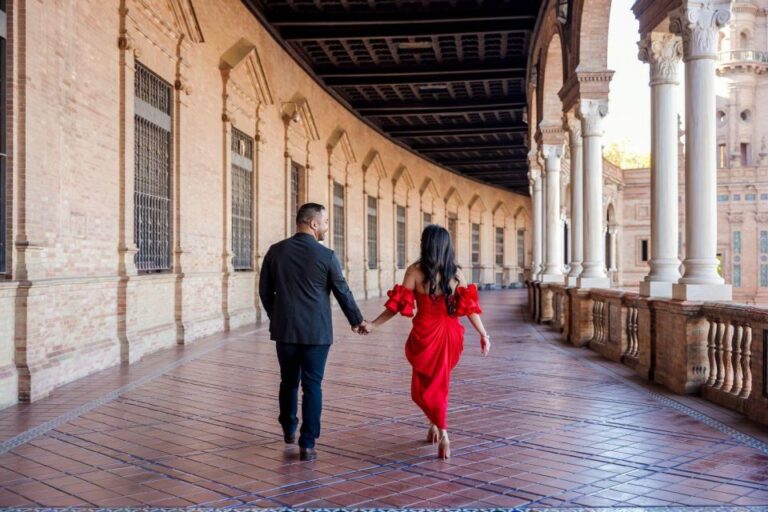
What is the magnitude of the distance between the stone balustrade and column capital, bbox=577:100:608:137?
307 centimetres

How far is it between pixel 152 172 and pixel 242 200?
499 centimetres

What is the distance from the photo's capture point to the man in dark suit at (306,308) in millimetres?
5562

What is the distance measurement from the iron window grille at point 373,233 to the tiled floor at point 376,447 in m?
20.9

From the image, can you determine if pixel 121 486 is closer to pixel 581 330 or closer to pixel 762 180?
pixel 581 330

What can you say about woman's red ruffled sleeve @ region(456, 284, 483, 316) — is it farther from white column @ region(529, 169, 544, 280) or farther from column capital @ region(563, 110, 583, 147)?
white column @ region(529, 169, 544, 280)

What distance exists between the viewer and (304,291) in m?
5.61

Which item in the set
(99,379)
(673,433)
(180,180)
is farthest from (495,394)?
(180,180)

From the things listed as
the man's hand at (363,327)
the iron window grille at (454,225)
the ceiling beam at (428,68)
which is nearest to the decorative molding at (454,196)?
the iron window grille at (454,225)

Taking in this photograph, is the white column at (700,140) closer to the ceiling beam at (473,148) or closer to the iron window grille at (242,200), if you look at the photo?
the iron window grille at (242,200)

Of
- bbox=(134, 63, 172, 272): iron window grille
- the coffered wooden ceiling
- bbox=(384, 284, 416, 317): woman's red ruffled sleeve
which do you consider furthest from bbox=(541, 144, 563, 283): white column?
bbox=(384, 284, 416, 317): woman's red ruffled sleeve

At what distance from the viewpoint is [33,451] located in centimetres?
585

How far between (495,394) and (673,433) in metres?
2.22

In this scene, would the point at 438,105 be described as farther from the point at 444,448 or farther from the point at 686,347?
the point at 444,448

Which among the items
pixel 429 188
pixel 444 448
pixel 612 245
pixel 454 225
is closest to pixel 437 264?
pixel 444 448
